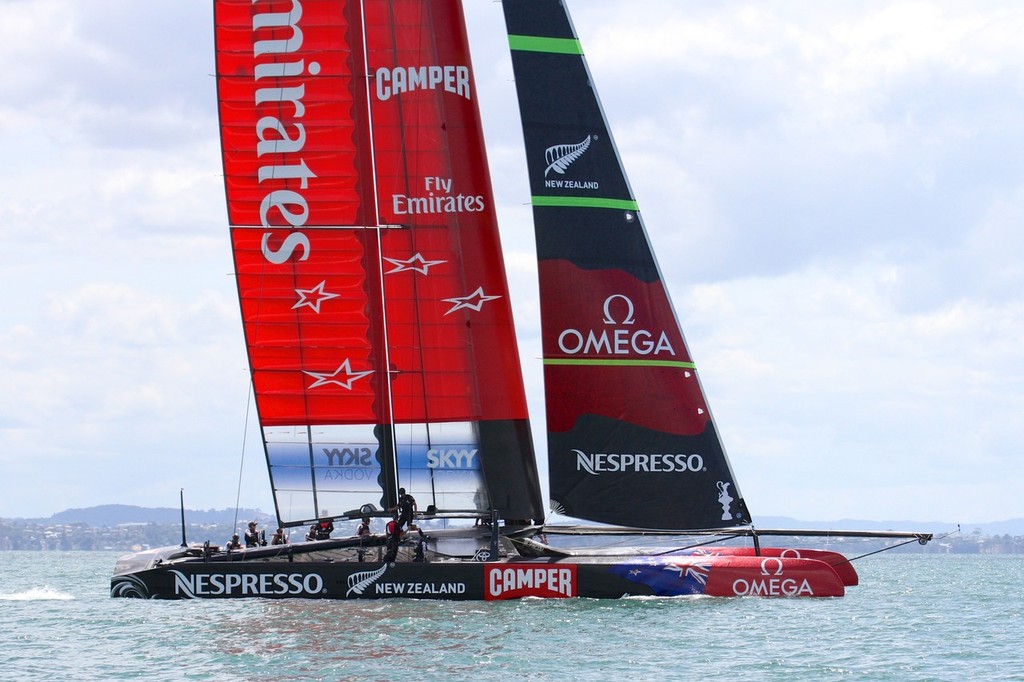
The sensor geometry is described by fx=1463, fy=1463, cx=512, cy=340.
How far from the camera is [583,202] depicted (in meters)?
21.8

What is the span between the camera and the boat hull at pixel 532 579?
1986 centimetres

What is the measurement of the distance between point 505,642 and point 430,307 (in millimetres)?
6283

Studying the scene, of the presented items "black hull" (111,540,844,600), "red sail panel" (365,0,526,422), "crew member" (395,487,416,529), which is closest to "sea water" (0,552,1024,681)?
"black hull" (111,540,844,600)

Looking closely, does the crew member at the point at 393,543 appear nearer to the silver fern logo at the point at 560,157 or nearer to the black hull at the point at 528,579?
the black hull at the point at 528,579

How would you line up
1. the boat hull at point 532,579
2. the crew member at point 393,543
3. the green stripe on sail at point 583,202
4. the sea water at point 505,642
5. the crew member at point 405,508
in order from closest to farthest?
the sea water at point 505,642 < the boat hull at point 532,579 < the crew member at point 393,543 < the crew member at point 405,508 < the green stripe on sail at point 583,202

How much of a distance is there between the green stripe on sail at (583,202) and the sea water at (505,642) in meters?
5.82

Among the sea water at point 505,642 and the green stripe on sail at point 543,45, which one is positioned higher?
the green stripe on sail at point 543,45

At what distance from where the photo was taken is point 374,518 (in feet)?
71.5

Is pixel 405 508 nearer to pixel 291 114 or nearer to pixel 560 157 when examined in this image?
pixel 560 157

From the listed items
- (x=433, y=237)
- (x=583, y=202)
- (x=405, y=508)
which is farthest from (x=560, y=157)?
(x=405, y=508)

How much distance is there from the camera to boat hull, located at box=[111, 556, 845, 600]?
19859 millimetres

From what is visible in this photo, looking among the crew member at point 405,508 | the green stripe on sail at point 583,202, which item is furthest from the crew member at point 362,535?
the green stripe on sail at point 583,202

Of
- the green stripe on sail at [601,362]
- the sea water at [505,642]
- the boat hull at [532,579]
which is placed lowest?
the sea water at [505,642]

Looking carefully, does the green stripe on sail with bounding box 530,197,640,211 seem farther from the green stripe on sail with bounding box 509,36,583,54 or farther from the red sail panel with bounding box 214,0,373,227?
the red sail panel with bounding box 214,0,373,227
